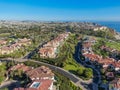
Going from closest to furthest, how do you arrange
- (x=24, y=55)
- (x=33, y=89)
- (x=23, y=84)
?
(x=33, y=89), (x=23, y=84), (x=24, y=55)

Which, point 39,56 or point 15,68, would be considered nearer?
point 15,68

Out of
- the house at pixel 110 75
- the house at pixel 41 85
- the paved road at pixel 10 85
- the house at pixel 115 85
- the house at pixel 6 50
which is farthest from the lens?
the house at pixel 6 50

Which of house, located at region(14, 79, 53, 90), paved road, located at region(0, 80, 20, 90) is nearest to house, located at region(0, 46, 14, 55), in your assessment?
paved road, located at region(0, 80, 20, 90)

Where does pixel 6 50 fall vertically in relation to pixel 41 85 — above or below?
below

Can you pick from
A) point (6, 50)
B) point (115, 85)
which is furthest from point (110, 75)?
point (6, 50)

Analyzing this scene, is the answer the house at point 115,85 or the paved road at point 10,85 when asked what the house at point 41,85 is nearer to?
the paved road at point 10,85

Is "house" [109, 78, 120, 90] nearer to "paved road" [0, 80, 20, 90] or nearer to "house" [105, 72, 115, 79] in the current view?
"house" [105, 72, 115, 79]

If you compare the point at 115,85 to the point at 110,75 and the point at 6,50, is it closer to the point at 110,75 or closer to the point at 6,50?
the point at 110,75

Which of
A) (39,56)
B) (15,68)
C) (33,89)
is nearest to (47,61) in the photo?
(39,56)

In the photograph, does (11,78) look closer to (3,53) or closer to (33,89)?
(33,89)

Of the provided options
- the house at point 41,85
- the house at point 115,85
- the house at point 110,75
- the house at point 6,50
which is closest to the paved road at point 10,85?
the house at point 41,85

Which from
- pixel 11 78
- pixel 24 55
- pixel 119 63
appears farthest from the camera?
pixel 24 55
